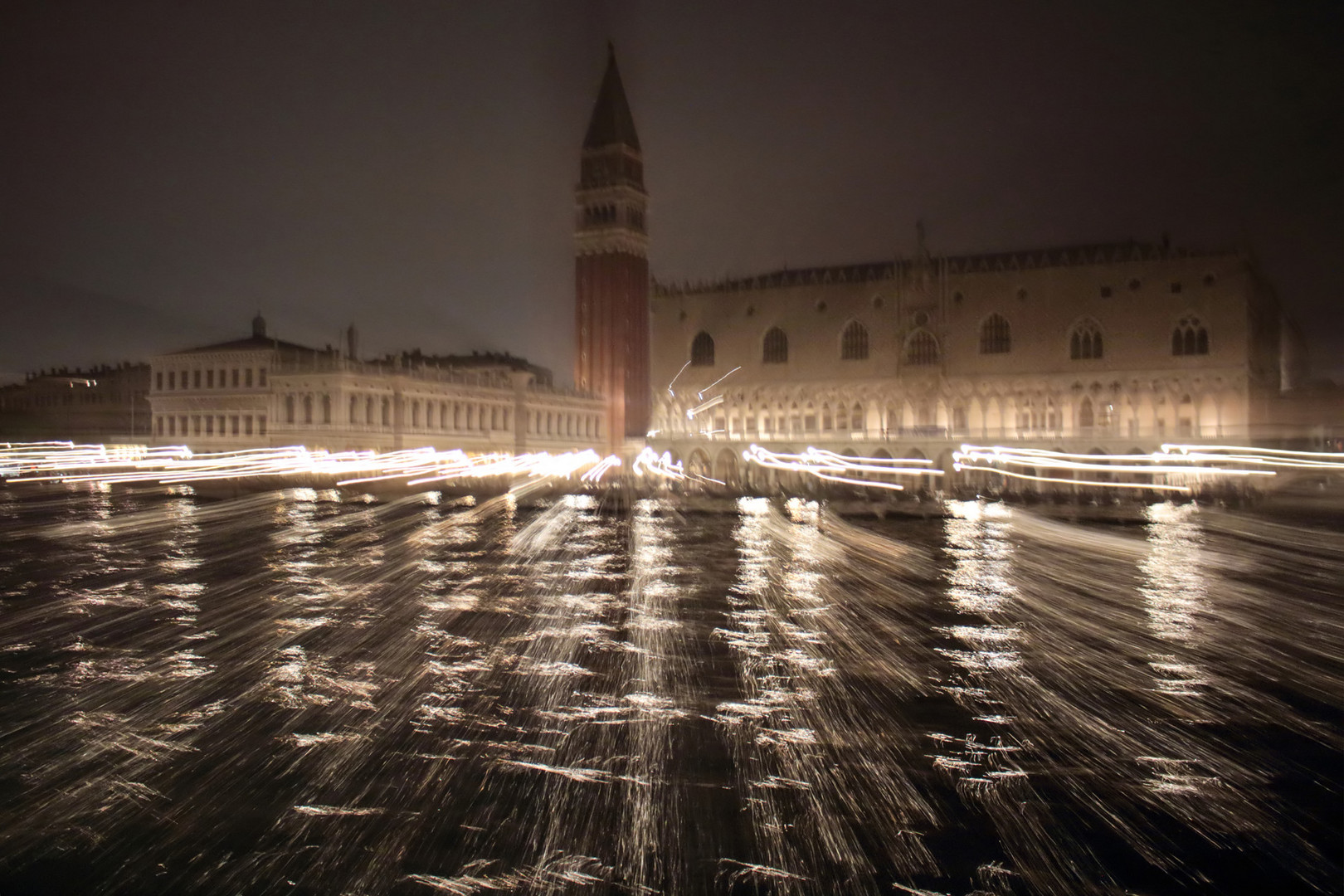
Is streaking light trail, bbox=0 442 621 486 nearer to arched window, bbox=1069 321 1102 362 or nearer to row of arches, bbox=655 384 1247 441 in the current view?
row of arches, bbox=655 384 1247 441

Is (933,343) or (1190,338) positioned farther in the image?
(933,343)

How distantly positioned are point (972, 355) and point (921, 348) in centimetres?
379

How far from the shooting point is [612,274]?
85000mm

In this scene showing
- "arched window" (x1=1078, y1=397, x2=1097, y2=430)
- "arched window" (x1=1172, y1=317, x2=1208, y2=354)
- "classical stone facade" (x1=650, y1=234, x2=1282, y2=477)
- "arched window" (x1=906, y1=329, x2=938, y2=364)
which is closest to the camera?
"classical stone facade" (x1=650, y1=234, x2=1282, y2=477)

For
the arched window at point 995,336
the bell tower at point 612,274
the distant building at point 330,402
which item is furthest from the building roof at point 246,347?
the arched window at point 995,336

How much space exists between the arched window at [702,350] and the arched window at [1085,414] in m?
28.4

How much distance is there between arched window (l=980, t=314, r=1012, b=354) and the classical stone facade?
0.12 m

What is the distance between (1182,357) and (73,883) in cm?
7643

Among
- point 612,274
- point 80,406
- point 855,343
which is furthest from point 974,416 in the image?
point 80,406

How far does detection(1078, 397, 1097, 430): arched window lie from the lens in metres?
72.3

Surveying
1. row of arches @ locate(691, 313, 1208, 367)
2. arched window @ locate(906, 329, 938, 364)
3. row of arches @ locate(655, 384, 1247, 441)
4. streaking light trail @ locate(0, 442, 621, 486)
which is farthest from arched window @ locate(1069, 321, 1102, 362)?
streaking light trail @ locate(0, 442, 621, 486)

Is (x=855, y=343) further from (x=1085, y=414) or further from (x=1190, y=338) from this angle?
(x=1190, y=338)

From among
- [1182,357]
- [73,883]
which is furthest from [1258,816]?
[1182,357]

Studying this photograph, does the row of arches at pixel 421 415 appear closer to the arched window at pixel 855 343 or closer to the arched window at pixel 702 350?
the arched window at pixel 702 350
